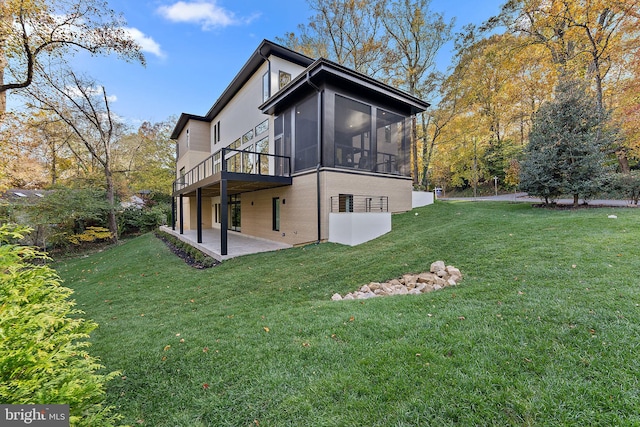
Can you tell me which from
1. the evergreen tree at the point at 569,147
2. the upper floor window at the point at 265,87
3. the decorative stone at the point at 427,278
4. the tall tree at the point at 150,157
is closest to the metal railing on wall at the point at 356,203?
the decorative stone at the point at 427,278

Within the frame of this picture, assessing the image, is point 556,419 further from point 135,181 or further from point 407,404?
point 135,181

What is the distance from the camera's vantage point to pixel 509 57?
13359 mm

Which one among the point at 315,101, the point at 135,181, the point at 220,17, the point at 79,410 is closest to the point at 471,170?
the point at 315,101

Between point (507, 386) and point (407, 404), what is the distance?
0.79 metres

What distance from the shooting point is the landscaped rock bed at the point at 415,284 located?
15.1 ft

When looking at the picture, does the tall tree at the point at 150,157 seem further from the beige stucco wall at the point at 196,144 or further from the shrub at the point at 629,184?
the shrub at the point at 629,184

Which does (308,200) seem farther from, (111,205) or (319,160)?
(111,205)

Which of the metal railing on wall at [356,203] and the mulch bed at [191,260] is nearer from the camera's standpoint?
the mulch bed at [191,260]

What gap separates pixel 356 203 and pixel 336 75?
4.58 metres

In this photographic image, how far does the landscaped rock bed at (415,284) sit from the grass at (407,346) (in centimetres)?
25

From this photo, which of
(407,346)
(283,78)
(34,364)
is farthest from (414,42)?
(34,364)

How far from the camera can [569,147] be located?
27.2 feet

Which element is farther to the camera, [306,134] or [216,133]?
[216,133]

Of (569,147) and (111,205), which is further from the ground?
(569,147)
